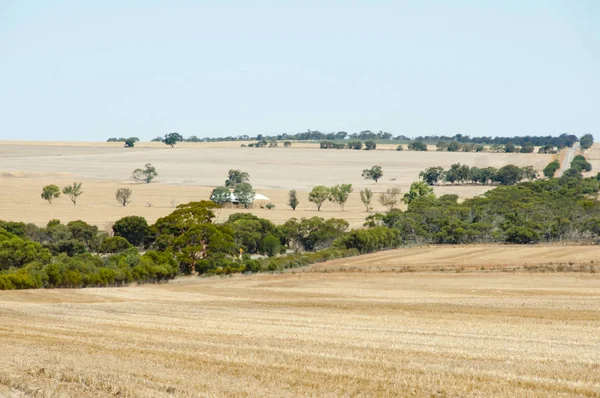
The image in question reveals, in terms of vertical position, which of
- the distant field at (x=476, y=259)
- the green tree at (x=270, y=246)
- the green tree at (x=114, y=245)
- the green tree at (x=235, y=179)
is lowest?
the green tree at (x=235, y=179)

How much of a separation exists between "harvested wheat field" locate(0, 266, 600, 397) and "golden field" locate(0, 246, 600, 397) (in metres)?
0.05

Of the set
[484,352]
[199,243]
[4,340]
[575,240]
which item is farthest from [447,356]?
[575,240]

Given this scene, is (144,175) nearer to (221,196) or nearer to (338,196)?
(221,196)

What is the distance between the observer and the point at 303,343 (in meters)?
27.4

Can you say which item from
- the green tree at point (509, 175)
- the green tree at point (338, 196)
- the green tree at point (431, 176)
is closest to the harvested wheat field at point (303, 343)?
the green tree at point (338, 196)

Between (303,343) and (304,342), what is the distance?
11.2 inches

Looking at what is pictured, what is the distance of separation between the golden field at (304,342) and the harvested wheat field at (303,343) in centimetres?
5

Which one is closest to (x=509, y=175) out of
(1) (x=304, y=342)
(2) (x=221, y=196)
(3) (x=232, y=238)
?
(2) (x=221, y=196)

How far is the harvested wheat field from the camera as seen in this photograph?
1945 cm

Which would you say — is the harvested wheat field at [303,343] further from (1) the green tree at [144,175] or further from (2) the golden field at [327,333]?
(1) the green tree at [144,175]

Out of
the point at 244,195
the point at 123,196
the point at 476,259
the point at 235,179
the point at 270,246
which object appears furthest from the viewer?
the point at 235,179

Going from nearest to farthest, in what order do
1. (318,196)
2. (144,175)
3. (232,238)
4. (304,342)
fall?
(304,342) < (232,238) < (318,196) < (144,175)

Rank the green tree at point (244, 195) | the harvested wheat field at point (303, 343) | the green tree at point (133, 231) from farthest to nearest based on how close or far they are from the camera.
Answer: the green tree at point (244, 195)
the green tree at point (133, 231)
the harvested wheat field at point (303, 343)

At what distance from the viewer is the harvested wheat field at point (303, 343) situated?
19.5 meters
